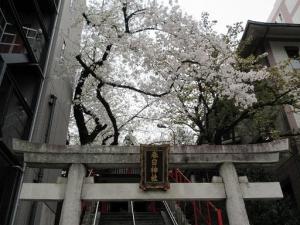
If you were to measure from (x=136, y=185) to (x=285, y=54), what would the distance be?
15.2m

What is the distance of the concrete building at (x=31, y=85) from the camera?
29.8 ft

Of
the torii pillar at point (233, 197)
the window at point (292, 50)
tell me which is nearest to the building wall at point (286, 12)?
the window at point (292, 50)

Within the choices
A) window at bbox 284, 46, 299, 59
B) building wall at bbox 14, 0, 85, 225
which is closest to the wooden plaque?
building wall at bbox 14, 0, 85, 225

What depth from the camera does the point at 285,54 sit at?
1862cm

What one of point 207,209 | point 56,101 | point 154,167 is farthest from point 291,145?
point 56,101

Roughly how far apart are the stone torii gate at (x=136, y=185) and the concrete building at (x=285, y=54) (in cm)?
834

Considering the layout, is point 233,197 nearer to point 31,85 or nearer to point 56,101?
point 31,85

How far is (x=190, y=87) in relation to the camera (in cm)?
1683

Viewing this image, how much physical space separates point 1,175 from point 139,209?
13.0 metres

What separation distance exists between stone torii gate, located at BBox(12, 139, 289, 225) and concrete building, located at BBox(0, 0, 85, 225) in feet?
6.98

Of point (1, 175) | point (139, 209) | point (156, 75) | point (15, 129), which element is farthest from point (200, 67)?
point (139, 209)

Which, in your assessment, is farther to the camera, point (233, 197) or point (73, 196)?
point (233, 197)

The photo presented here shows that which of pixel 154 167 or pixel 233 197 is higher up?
pixel 154 167

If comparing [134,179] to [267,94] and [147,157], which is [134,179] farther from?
[147,157]
